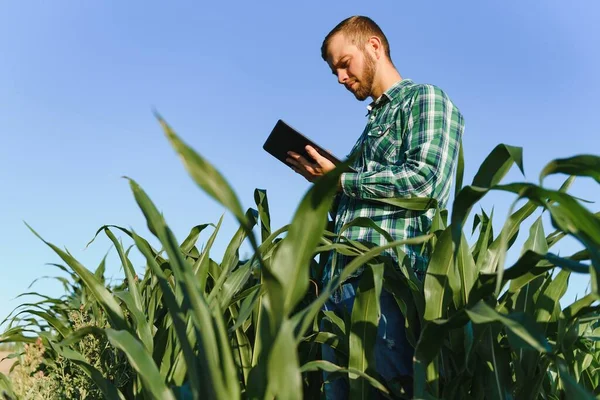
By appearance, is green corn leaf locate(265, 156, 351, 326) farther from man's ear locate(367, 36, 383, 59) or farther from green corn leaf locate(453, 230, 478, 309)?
man's ear locate(367, 36, 383, 59)

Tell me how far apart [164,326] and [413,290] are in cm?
61

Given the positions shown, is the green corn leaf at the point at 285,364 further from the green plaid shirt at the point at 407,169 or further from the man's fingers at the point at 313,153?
the man's fingers at the point at 313,153

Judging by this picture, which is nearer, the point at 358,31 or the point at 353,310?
the point at 353,310

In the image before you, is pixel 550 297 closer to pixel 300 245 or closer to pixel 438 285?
pixel 438 285

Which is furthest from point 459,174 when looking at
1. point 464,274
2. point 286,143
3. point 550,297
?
point 286,143

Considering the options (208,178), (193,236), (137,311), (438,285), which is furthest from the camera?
(193,236)

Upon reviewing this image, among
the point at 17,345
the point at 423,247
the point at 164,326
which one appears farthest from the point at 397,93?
the point at 17,345

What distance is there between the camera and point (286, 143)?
1.81m

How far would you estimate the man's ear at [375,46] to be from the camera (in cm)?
188

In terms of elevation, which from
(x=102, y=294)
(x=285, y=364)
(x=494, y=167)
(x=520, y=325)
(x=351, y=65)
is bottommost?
(x=520, y=325)

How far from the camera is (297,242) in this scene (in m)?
0.89

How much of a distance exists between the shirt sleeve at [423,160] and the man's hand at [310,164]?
0.23 feet

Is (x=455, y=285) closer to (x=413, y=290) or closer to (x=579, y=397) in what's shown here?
(x=413, y=290)

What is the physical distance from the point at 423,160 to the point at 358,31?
50cm
